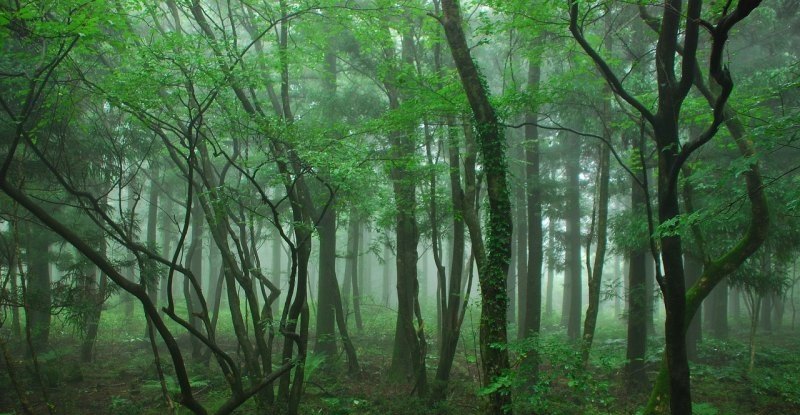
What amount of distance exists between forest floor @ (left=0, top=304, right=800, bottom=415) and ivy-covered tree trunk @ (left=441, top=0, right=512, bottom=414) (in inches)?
10.8

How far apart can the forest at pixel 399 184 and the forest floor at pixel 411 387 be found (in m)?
0.07

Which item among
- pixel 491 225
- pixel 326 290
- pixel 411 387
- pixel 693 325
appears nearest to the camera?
pixel 491 225

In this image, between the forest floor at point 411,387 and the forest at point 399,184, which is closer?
the forest at point 399,184

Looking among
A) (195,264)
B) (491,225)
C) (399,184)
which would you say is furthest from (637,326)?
(195,264)

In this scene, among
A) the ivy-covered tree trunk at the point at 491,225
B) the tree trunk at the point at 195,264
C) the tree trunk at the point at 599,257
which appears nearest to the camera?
the ivy-covered tree trunk at the point at 491,225

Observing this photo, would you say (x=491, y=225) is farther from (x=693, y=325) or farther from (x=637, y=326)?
(x=693, y=325)

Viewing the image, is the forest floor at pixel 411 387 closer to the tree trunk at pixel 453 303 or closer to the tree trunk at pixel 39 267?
the tree trunk at pixel 453 303

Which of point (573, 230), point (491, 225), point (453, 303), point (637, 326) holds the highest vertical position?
point (573, 230)

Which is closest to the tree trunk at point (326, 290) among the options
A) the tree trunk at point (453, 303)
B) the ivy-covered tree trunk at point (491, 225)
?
the tree trunk at point (453, 303)

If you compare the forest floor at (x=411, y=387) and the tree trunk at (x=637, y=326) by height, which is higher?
the tree trunk at (x=637, y=326)

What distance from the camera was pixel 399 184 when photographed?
10.5 metres

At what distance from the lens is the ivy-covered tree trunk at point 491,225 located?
6.77m

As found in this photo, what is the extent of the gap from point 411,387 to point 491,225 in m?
5.21

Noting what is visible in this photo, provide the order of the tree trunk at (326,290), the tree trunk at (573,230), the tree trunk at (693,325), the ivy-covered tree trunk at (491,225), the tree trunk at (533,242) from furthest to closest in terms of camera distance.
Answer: the tree trunk at (573,230), the tree trunk at (693,325), the tree trunk at (326,290), the tree trunk at (533,242), the ivy-covered tree trunk at (491,225)
